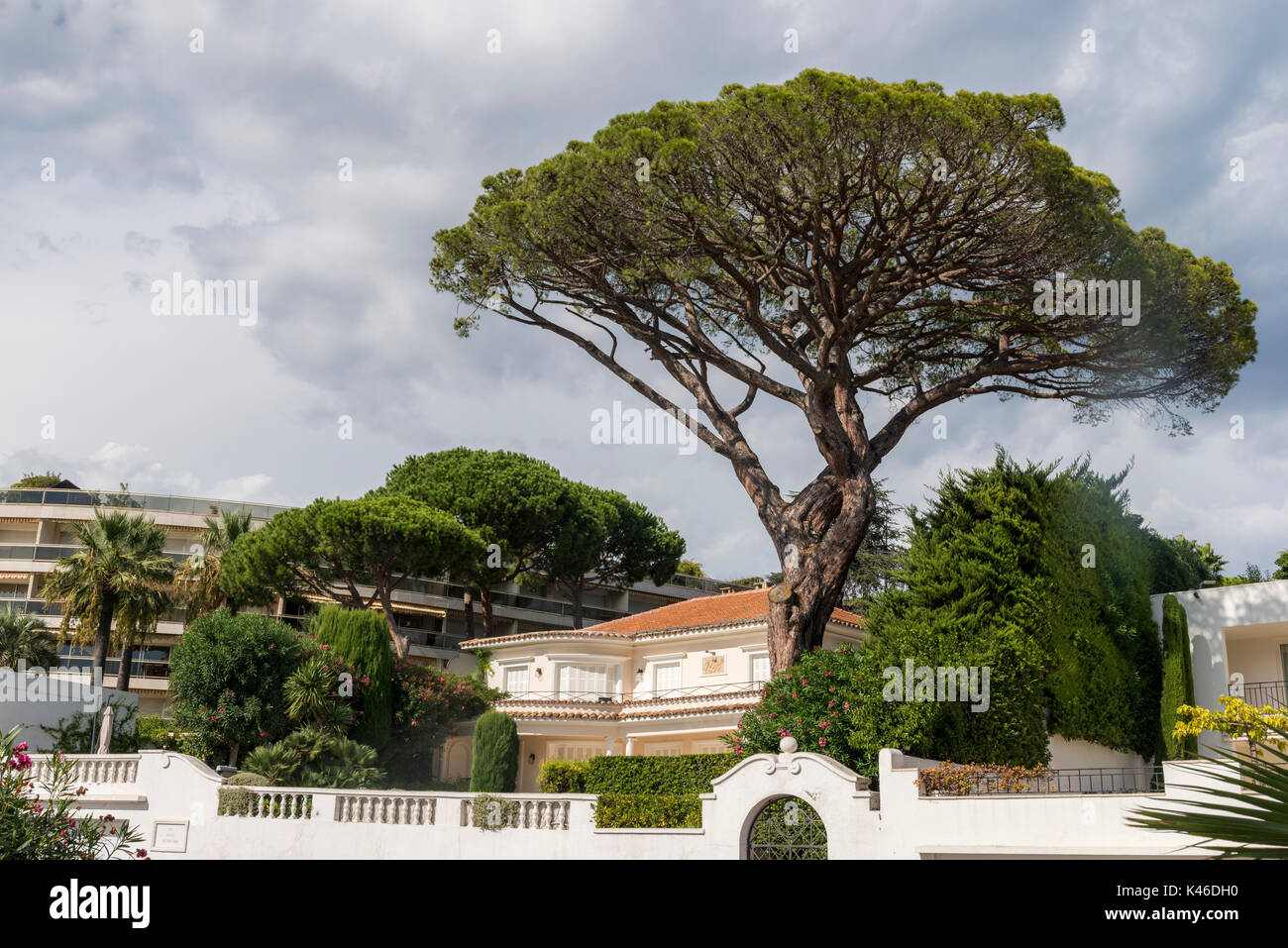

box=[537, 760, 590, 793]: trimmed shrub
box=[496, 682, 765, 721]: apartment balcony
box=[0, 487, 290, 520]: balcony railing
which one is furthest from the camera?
box=[0, 487, 290, 520]: balcony railing

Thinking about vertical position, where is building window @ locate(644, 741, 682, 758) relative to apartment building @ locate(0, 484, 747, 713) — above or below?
→ below

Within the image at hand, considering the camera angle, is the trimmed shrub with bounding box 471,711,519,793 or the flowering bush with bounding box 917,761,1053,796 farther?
the trimmed shrub with bounding box 471,711,519,793

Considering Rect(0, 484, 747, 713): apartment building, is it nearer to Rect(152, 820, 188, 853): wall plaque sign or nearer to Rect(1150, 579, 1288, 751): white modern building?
Rect(152, 820, 188, 853): wall plaque sign

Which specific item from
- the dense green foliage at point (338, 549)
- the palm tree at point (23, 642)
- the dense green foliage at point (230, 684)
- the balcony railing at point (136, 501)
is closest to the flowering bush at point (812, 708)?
the dense green foliage at point (230, 684)

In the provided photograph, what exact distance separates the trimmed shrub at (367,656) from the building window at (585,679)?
8.73 meters

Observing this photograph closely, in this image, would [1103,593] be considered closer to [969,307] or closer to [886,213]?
[969,307]

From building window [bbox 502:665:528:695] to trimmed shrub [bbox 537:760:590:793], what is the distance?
34.3 ft

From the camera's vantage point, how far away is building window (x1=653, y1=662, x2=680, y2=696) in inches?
1591

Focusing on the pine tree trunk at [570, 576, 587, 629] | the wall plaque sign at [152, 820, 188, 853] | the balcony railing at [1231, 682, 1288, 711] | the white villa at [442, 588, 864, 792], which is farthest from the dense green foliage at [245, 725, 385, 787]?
the pine tree trunk at [570, 576, 587, 629]

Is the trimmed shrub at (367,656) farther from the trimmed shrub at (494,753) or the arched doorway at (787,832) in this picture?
the arched doorway at (787,832)
